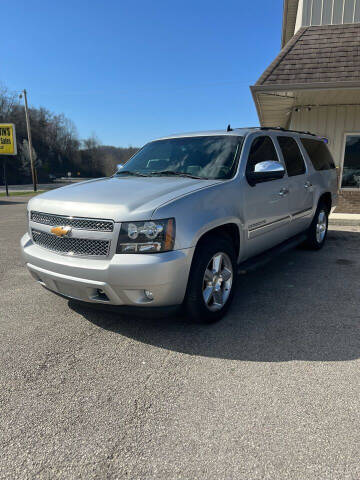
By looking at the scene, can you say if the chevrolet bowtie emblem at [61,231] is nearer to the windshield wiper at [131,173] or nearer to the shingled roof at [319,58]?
the windshield wiper at [131,173]

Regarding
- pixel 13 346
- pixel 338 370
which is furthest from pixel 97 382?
pixel 338 370

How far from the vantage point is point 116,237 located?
114 inches

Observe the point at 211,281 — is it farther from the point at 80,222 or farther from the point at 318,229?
the point at 318,229

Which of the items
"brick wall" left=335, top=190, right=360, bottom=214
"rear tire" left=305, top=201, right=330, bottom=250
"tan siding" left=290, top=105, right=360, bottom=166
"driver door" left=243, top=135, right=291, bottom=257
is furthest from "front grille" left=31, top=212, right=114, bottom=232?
"brick wall" left=335, top=190, right=360, bottom=214

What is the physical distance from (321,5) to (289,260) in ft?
26.4

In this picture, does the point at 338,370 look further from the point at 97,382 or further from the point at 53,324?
the point at 53,324

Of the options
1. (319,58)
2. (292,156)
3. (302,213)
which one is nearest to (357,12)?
(319,58)

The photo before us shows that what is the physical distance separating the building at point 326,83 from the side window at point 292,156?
11.5 ft

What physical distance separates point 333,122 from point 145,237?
9.64 metres

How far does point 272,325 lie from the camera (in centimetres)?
351

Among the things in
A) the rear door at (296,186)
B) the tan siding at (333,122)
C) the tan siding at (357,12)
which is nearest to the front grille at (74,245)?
the rear door at (296,186)

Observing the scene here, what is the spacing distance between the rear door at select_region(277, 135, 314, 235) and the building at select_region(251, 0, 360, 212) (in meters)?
3.59

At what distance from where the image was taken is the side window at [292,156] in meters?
4.92

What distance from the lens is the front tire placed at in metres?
3.19
